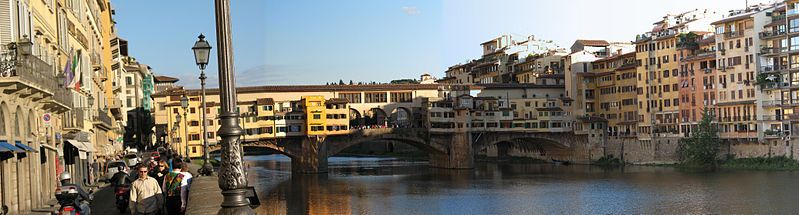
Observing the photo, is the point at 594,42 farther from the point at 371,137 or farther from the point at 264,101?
the point at 264,101

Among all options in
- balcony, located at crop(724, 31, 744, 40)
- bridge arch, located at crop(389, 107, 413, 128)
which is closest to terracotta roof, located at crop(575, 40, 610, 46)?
bridge arch, located at crop(389, 107, 413, 128)

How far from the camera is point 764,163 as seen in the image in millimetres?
62906

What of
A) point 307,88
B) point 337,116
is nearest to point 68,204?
point 337,116

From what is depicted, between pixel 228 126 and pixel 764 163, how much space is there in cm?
6028

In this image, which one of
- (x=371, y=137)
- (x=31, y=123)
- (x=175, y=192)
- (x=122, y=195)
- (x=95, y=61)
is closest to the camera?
(x=175, y=192)

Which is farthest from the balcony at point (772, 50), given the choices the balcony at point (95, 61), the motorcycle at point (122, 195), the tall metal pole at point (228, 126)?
the tall metal pole at point (228, 126)

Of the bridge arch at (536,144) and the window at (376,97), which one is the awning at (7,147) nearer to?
the window at (376,97)

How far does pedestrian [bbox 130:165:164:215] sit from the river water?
31.1m

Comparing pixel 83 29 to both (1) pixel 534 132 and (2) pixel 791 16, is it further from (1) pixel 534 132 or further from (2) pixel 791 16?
(1) pixel 534 132

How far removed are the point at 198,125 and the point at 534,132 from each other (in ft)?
92.5

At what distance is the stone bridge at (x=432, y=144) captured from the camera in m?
73.8

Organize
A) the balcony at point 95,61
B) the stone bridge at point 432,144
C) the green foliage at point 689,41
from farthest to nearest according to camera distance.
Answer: the stone bridge at point 432,144 < the green foliage at point 689,41 < the balcony at point 95,61

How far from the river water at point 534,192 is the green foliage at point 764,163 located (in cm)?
A: 193

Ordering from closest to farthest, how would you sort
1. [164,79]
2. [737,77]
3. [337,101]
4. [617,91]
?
[737,77], [337,101], [617,91], [164,79]
